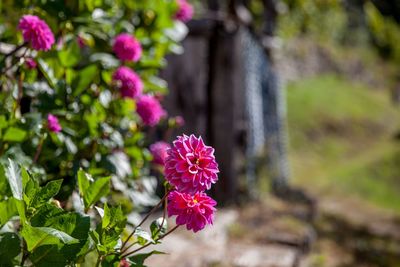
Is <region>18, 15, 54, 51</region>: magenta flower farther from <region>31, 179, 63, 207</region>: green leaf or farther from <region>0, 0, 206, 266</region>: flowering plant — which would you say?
<region>31, 179, 63, 207</region>: green leaf

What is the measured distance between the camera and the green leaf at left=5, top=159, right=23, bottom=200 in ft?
5.07

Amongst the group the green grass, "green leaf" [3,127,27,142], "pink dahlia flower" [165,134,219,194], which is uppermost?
"pink dahlia flower" [165,134,219,194]

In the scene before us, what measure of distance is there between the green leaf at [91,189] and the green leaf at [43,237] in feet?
0.75

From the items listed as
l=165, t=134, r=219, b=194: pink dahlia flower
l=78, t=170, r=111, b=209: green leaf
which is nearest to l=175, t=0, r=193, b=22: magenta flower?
l=78, t=170, r=111, b=209: green leaf

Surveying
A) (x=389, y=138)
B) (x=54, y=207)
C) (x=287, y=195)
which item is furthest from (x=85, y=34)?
(x=389, y=138)

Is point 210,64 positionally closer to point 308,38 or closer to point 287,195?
point 287,195

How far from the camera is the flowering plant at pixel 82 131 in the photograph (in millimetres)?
1510

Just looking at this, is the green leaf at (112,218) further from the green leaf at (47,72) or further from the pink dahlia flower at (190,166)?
the green leaf at (47,72)

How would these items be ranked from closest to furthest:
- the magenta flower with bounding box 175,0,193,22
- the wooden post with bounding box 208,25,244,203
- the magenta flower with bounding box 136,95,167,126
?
the magenta flower with bounding box 136,95,167,126 → the magenta flower with bounding box 175,0,193,22 → the wooden post with bounding box 208,25,244,203

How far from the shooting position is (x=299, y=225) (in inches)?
207

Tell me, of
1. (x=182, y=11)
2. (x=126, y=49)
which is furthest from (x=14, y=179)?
(x=182, y=11)

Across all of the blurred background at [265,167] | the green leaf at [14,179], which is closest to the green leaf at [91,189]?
the green leaf at [14,179]

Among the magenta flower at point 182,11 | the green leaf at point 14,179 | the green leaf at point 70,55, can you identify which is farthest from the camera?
the magenta flower at point 182,11

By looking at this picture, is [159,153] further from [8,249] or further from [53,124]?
[8,249]
